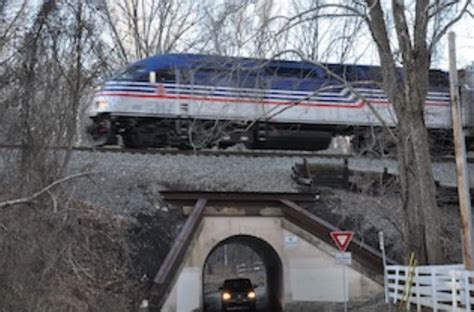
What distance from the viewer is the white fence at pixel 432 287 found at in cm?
1401

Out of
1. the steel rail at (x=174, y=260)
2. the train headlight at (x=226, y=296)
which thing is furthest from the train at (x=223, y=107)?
the train headlight at (x=226, y=296)

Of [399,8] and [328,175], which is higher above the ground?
[399,8]

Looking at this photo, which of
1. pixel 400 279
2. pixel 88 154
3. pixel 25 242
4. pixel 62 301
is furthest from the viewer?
pixel 88 154

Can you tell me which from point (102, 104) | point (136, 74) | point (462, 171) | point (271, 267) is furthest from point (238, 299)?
point (462, 171)

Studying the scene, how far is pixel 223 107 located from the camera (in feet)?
82.9

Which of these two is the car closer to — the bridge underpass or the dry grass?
the bridge underpass

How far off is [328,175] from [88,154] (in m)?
8.69

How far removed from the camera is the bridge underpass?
2094 centimetres

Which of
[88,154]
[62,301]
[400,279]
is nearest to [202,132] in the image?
[88,154]

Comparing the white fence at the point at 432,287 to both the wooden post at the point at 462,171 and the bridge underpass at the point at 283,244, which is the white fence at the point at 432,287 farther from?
the bridge underpass at the point at 283,244

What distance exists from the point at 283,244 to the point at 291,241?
36cm

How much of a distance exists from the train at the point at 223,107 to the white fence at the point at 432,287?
6.49 meters

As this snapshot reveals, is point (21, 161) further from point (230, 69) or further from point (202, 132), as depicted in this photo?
point (202, 132)

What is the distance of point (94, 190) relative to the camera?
20453 mm
